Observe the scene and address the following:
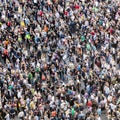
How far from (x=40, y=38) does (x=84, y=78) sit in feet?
23.0

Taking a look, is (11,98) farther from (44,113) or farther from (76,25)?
(76,25)

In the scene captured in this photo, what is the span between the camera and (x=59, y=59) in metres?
46.5

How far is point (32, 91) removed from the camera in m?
42.2

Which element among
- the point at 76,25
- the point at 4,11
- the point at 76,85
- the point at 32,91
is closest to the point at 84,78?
the point at 76,85

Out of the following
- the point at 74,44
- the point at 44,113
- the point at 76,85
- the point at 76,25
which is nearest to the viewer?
the point at 44,113

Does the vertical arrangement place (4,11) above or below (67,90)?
above

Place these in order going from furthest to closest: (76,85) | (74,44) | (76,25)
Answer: (76,25), (74,44), (76,85)

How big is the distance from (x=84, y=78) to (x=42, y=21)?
9.43 m

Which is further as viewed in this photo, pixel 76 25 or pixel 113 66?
pixel 76 25

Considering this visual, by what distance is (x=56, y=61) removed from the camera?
45656 mm

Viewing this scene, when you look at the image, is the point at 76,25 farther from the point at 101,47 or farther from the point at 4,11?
the point at 4,11

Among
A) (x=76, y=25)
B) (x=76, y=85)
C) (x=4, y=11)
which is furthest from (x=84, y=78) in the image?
(x=4, y=11)

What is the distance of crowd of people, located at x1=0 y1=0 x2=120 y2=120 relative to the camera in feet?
134

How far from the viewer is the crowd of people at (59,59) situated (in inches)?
1613
